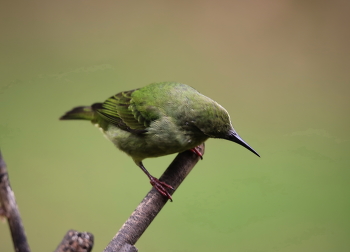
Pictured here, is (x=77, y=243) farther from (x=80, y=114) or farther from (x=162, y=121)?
(x=80, y=114)

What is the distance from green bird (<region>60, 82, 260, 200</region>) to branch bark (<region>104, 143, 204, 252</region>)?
0.04 m

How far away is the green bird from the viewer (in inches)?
67.0

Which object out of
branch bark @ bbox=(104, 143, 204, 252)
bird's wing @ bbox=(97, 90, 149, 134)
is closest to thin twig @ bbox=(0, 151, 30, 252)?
branch bark @ bbox=(104, 143, 204, 252)

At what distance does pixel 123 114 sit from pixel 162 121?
0.30 meters

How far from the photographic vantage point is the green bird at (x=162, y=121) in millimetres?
1702

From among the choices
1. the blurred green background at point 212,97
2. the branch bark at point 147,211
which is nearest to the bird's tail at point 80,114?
the branch bark at point 147,211

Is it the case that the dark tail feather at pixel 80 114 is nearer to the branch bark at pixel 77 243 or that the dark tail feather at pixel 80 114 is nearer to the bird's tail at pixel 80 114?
the bird's tail at pixel 80 114

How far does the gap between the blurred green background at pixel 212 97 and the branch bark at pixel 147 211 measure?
1582 millimetres

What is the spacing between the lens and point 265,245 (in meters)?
3.14

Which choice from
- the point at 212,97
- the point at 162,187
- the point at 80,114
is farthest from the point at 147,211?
the point at 212,97

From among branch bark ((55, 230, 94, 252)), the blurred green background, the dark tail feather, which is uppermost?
the blurred green background

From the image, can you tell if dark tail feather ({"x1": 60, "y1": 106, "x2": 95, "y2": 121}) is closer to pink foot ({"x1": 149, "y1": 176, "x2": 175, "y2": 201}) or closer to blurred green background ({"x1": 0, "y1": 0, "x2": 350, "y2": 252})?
pink foot ({"x1": 149, "y1": 176, "x2": 175, "y2": 201})

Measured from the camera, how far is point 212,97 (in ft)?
13.8

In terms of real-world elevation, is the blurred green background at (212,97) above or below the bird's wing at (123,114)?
above
